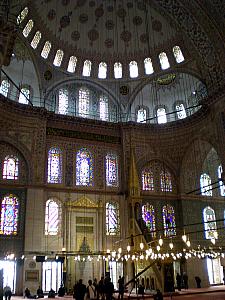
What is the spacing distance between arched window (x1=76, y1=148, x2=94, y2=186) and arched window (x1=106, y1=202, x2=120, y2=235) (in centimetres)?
198

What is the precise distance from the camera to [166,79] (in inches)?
993

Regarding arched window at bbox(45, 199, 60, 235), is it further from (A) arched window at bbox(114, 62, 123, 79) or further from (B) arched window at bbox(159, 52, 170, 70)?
(B) arched window at bbox(159, 52, 170, 70)

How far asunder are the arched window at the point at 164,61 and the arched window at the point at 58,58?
6.96 metres

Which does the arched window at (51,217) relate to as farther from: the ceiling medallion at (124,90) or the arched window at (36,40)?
the arched window at (36,40)

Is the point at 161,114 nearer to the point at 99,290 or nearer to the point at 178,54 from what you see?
the point at 178,54

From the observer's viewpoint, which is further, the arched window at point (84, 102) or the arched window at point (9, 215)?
the arched window at point (84, 102)

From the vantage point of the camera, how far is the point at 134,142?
24.1 meters

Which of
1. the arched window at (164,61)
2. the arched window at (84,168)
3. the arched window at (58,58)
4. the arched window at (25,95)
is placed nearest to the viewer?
the arched window at (25,95)

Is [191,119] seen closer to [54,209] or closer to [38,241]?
[54,209]

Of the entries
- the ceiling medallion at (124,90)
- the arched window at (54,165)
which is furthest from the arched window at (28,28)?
the ceiling medallion at (124,90)

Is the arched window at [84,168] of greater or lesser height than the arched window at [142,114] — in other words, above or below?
below

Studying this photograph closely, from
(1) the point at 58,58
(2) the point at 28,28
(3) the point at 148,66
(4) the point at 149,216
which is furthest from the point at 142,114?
(2) the point at 28,28

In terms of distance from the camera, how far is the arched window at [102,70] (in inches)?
994

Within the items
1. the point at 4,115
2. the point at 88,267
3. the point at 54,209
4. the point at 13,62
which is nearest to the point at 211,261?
the point at 88,267
